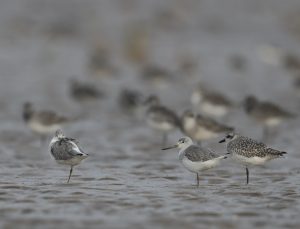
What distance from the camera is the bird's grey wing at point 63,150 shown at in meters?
12.8

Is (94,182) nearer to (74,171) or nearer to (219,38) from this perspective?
(74,171)

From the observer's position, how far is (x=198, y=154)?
12750 millimetres

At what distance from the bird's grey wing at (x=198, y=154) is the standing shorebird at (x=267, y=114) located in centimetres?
574

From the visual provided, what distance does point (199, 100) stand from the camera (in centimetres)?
2116

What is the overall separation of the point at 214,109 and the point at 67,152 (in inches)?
330

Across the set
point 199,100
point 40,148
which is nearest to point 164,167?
point 40,148

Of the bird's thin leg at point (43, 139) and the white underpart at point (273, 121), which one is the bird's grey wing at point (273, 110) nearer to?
the white underpart at point (273, 121)

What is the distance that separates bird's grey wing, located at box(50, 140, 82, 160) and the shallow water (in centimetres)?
44

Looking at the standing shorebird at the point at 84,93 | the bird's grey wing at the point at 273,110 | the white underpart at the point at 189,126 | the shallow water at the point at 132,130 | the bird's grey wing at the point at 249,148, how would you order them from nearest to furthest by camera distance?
the shallow water at the point at 132,130, the bird's grey wing at the point at 249,148, the white underpart at the point at 189,126, the bird's grey wing at the point at 273,110, the standing shorebird at the point at 84,93

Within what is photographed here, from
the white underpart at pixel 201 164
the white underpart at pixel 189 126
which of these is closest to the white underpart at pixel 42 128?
the white underpart at pixel 189 126

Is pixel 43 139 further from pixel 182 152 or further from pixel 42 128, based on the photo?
pixel 182 152

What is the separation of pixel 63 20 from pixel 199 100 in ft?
59.5

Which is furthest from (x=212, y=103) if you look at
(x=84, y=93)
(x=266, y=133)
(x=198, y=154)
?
(x=198, y=154)

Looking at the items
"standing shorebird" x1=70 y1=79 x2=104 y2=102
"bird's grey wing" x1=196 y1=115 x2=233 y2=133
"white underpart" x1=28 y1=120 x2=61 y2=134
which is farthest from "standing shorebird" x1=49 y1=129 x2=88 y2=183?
"standing shorebird" x1=70 y1=79 x2=104 y2=102
